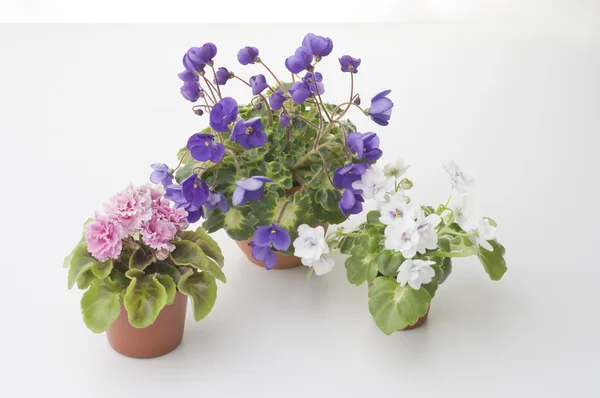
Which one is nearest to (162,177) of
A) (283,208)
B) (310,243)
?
(283,208)

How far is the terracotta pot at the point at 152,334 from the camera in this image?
2.18 m

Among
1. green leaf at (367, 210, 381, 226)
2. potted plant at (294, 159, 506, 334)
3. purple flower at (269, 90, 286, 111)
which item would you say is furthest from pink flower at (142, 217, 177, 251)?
green leaf at (367, 210, 381, 226)

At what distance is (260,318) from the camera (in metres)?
2.41

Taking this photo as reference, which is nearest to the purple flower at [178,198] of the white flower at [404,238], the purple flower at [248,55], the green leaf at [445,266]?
the purple flower at [248,55]

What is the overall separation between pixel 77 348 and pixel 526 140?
76.3 inches

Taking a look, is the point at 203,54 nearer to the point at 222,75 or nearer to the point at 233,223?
the point at 222,75

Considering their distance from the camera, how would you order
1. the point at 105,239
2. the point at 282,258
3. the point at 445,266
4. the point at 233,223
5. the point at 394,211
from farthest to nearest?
1. the point at 282,258
2. the point at 233,223
3. the point at 445,266
4. the point at 394,211
5. the point at 105,239

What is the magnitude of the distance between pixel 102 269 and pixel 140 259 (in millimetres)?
95

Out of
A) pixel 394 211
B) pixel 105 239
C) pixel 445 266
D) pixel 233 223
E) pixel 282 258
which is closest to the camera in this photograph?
pixel 105 239

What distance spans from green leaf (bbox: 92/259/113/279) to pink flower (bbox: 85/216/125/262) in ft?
0.06

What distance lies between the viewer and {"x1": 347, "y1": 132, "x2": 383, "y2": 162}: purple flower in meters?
2.29

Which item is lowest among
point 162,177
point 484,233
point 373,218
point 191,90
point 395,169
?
point 484,233

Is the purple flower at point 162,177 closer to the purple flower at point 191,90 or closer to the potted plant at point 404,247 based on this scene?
the purple flower at point 191,90

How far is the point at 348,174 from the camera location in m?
2.30
